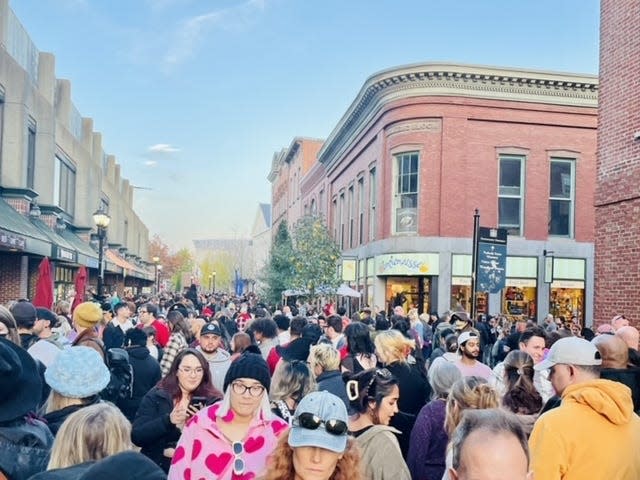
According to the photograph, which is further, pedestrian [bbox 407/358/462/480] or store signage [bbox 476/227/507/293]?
store signage [bbox 476/227/507/293]

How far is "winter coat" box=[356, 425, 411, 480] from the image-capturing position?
13.1 ft

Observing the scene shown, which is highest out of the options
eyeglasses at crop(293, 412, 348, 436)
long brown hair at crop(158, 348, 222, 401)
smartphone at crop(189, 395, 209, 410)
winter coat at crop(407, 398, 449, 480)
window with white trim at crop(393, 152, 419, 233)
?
window with white trim at crop(393, 152, 419, 233)

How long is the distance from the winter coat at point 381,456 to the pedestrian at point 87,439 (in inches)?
56.6

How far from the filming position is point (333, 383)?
6461 mm

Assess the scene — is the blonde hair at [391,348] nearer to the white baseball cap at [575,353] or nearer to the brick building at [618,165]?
the white baseball cap at [575,353]

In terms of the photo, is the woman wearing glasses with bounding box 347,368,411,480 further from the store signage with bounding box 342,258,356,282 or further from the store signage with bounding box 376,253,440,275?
the store signage with bounding box 342,258,356,282

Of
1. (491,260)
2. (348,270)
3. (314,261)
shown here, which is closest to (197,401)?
(491,260)

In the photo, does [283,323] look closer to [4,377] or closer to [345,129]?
[4,377]

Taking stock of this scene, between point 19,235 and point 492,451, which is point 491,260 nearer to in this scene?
point 19,235

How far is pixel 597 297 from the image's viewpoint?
13969mm

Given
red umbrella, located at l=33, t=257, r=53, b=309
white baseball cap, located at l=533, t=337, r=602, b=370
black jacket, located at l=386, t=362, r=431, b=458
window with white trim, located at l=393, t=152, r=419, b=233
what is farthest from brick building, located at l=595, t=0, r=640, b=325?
window with white trim, located at l=393, t=152, r=419, b=233

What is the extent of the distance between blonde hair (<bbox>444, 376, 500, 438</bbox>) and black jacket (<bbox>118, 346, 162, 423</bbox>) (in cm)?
372

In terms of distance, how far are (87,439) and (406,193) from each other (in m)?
27.7

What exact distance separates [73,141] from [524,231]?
21.8 m
